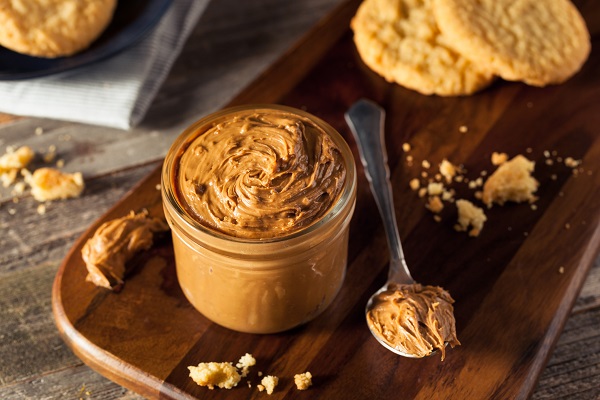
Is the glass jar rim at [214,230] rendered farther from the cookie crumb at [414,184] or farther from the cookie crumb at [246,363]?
the cookie crumb at [414,184]

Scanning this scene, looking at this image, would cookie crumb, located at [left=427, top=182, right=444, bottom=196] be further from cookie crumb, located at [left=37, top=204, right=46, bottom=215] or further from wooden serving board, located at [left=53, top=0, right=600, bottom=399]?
cookie crumb, located at [left=37, top=204, right=46, bottom=215]

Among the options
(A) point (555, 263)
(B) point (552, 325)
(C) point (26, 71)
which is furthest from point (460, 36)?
(C) point (26, 71)

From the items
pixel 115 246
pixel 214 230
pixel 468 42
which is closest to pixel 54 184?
pixel 115 246

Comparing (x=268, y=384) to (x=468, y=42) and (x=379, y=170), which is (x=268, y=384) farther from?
(x=468, y=42)

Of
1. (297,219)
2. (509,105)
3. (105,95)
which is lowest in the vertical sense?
(105,95)

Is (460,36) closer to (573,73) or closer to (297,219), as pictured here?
(573,73)

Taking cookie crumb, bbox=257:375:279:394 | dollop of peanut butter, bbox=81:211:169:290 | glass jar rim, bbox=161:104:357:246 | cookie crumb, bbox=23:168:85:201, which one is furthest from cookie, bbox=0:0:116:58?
cookie crumb, bbox=257:375:279:394
